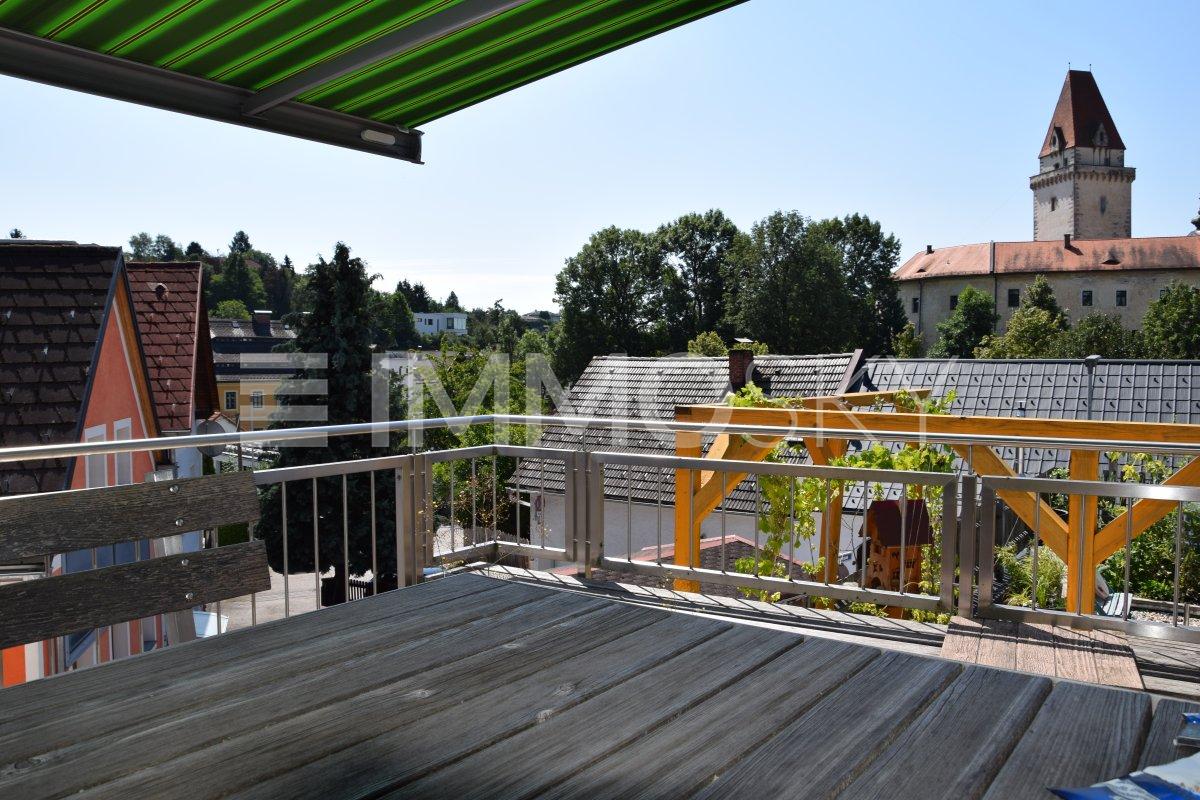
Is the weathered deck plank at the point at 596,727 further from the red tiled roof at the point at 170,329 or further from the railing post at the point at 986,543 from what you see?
the red tiled roof at the point at 170,329

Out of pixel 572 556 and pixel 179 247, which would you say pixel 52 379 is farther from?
pixel 179 247

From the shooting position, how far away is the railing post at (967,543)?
4504 mm

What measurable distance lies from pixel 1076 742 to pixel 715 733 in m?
0.58

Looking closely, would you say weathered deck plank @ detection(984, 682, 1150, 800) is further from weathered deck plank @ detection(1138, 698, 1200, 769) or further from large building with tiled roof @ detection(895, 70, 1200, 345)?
large building with tiled roof @ detection(895, 70, 1200, 345)

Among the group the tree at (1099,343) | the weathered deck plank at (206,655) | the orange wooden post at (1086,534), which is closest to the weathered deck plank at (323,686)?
the weathered deck plank at (206,655)

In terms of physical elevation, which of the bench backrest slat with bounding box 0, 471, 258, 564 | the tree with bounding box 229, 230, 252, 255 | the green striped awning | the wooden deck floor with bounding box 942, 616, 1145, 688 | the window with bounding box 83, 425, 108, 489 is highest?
the tree with bounding box 229, 230, 252, 255

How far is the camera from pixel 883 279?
69375 millimetres

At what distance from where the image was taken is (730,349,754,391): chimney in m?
21.2

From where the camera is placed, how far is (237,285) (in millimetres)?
93188

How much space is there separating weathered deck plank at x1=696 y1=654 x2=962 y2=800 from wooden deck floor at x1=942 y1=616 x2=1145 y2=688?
7.07 ft

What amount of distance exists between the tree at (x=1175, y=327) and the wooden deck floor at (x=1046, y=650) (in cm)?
5924

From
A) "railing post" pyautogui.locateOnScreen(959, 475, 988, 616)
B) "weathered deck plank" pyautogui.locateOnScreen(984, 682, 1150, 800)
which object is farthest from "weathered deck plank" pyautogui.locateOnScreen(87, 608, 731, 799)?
"railing post" pyautogui.locateOnScreen(959, 475, 988, 616)

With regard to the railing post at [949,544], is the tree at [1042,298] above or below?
above

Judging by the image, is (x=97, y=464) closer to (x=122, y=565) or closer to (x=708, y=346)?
(x=122, y=565)
